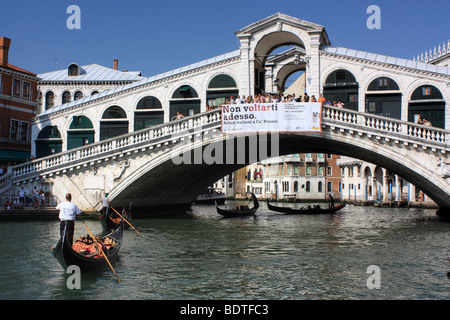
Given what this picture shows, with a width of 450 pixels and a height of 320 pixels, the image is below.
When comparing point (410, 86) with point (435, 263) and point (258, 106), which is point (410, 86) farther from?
point (435, 263)

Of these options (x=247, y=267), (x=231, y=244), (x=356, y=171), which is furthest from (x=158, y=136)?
(x=356, y=171)

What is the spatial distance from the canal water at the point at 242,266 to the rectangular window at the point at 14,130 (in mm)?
9396

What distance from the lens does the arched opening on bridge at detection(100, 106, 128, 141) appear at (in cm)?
2294

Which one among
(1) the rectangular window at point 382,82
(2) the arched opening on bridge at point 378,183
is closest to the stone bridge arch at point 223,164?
(1) the rectangular window at point 382,82

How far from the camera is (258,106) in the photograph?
18.2 metres

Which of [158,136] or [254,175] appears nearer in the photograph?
[158,136]

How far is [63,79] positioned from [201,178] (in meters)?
15.7

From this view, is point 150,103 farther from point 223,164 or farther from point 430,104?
point 430,104

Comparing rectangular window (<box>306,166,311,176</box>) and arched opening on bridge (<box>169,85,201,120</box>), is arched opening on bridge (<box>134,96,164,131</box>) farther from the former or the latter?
rectangular window (<box>306,166,311,176</box>)

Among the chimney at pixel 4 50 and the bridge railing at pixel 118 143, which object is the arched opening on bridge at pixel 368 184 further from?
the chimney at pixel 4 50

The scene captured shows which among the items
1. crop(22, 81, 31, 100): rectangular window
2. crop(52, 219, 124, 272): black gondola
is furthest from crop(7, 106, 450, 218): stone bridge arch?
crop(52, 219, 124, 272): black gondola

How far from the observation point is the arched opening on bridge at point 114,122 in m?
22.9

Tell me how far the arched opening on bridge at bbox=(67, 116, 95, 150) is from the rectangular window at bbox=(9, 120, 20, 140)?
4.33 meters
